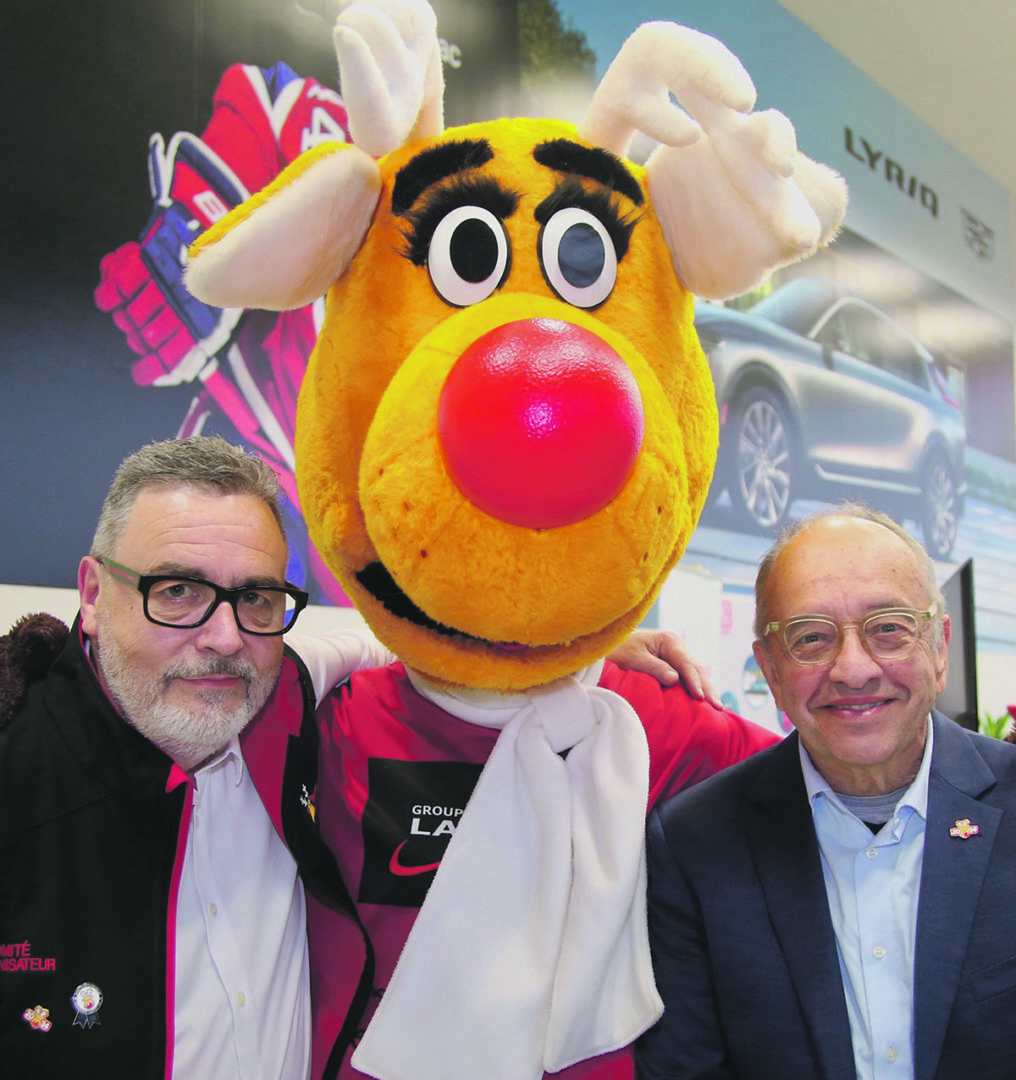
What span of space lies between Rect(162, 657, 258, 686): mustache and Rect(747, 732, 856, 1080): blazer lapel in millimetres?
758

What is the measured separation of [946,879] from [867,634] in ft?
1.13

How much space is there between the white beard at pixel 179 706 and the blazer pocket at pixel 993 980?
3.35 feet

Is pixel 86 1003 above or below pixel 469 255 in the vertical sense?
below

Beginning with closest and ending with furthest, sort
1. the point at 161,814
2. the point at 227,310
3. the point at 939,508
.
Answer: the point at 161,814
the point at 227,310
the point at 939,508

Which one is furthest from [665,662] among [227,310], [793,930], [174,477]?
[227,310]

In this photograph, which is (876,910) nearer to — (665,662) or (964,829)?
(964,829)

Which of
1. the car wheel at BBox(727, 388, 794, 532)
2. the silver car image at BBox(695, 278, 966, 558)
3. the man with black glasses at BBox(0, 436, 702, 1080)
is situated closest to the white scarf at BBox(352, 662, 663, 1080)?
the man with black glasses at BBox(0, 436, 702, 1080)

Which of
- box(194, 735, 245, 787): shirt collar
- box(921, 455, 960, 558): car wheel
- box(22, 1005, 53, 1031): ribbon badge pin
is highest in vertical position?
box(921, 455, 960, 558): car wheel

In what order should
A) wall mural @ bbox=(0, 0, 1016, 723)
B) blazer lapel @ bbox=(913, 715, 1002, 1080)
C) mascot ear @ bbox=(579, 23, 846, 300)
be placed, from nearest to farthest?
1. mascot ear @ bbox=(579, 23, 846, 300)
2. blazer lapel @ bbox=(913, 715, 1002, 1080)
3. wall mural @ bbox=(0, 0, 1016, 723)

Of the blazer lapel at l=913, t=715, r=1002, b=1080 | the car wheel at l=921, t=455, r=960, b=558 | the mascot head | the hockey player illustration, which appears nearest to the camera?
the mascot head

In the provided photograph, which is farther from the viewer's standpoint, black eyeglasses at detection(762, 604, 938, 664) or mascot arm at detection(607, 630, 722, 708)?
mascot arm at detection(607, 630, 722, 708)

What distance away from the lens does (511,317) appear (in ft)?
3.26

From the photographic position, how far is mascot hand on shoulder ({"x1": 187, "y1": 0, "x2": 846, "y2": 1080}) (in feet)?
3.16

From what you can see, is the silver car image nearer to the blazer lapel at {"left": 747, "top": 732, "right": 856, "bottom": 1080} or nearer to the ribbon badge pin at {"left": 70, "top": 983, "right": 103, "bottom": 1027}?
the blazer lapel at {"left": 747, "top": 732, "right": 856, "bottom": 1080}
